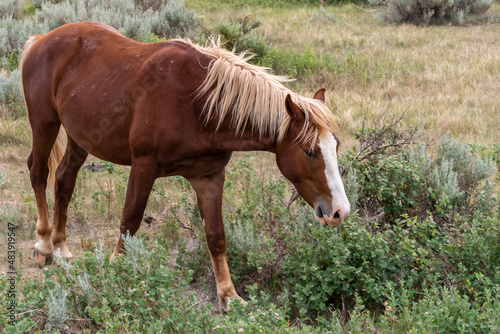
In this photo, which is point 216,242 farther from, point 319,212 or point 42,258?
point 42,258

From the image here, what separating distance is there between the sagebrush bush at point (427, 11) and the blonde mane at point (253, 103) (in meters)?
11.6

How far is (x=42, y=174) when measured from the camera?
5012 mm

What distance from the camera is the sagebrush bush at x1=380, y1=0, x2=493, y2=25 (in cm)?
1431

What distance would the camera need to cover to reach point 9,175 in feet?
21.9

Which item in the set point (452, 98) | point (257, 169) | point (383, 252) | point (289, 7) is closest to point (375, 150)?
point (383, 252)

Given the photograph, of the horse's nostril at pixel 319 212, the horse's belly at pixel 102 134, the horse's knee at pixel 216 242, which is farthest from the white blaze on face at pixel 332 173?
the horse's belly at pixel 102 134

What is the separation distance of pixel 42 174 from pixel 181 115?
1.81m

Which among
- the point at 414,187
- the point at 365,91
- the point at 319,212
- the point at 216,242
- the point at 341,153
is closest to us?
the point at 319,212

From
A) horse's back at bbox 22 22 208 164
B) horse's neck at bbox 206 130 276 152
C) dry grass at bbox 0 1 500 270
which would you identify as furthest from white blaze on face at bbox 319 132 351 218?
dry grass at bbox 0 1 500 270

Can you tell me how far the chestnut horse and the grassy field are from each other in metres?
0.53

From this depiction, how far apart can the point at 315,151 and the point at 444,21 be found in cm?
1240

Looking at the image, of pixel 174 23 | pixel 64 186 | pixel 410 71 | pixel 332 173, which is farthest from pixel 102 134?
pixel 174 23

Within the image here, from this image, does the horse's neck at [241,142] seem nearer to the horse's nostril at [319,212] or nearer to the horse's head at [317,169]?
the horse's head at [317,169]

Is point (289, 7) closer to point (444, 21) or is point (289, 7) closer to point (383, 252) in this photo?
point (444, 21)
